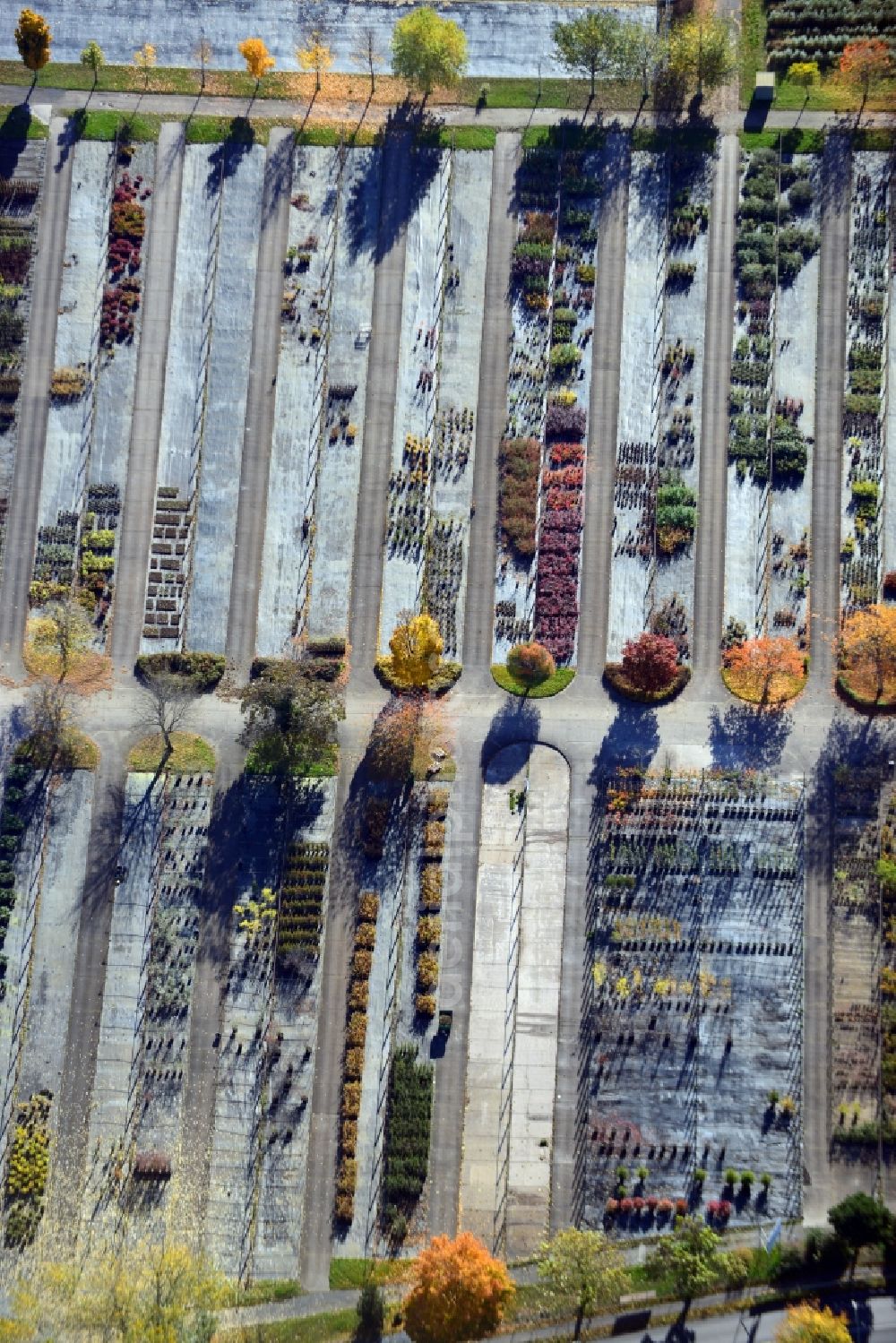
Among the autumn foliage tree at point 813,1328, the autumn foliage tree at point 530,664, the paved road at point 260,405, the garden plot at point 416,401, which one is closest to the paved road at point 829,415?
the autumn foliage tree at point 530,664

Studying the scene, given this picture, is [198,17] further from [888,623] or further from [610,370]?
[888,623]

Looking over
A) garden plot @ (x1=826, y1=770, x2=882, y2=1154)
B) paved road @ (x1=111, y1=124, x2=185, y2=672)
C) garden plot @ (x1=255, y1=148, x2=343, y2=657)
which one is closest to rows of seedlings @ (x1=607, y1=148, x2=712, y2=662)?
garden plot @ (x1=826, y1=770, x2=882, y2=1154)

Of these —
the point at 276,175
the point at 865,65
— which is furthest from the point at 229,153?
the point at 865,65

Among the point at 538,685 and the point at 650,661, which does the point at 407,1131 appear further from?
the point at 650,661

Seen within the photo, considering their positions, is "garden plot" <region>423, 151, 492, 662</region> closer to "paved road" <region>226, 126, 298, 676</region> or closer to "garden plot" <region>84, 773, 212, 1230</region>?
"paved road" <region>226, 126, 298, 676</region>

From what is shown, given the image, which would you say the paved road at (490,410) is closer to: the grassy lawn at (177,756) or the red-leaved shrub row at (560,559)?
the red-leaved shrub row at (560,559)

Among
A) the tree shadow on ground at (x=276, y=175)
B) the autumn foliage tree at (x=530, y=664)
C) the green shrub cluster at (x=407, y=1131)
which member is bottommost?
the green shrub cluster at (x=407, y=1131)
